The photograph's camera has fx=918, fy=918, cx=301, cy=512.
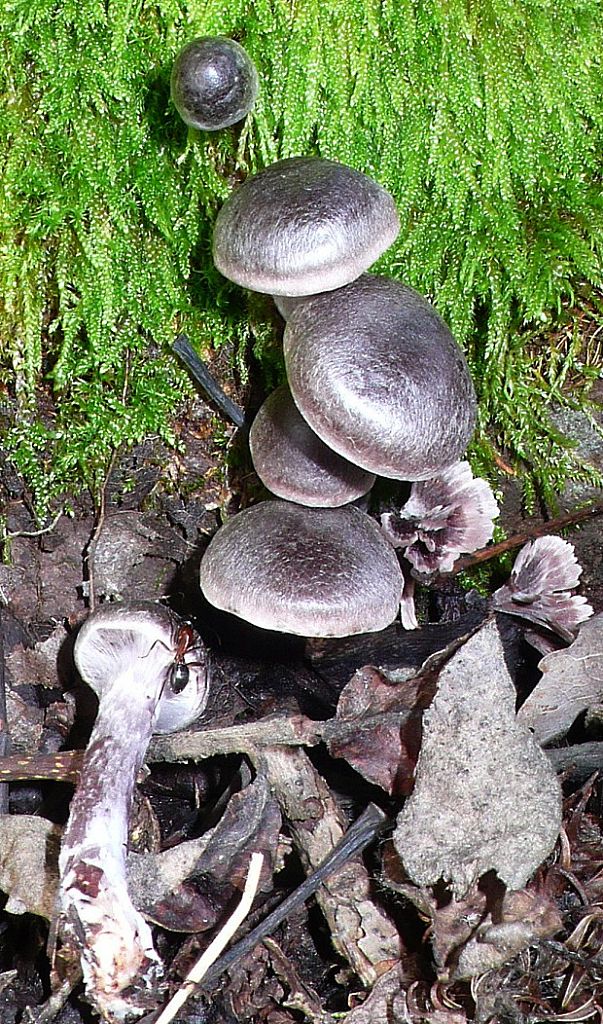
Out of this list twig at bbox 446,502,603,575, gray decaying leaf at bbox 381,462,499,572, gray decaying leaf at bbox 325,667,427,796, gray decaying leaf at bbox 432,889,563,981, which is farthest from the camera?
twig at bbox 446,502,603,575

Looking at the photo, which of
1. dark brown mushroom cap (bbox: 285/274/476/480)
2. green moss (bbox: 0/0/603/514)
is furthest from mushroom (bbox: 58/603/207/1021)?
dark brown mushroom cap (bbox: 285/274/476/480)

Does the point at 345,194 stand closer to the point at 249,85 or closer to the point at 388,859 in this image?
the point at 249,85

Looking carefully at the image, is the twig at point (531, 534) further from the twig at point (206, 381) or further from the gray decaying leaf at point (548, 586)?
the twig at point (206, 381)

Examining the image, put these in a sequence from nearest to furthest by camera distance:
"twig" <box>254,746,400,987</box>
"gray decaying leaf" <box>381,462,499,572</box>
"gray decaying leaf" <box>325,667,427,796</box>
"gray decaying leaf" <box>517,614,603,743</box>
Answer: "twig" <box>254,746,400,987</box> < "gray decaying leaf" <box>325,667,427,796</box> < "gray decaying leaf" <box>517,614,603,743</box> < "gray decaying leaf" <box>381,462,499,572</box>

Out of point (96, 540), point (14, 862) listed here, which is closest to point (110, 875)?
point (14, 862)

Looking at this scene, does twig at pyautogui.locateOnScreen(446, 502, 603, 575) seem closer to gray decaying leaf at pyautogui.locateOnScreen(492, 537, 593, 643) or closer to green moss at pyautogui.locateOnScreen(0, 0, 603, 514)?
gray decaying leaf at pyautogui.locateOnScreen(492, 537, 593, 643)

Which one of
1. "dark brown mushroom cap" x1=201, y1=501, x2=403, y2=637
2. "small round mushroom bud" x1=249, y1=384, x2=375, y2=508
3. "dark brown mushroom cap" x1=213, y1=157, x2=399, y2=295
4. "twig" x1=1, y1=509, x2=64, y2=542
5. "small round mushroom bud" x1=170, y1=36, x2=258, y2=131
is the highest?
"small round mushroom bud" x1=170, y1=36, x2=258, y2=131
